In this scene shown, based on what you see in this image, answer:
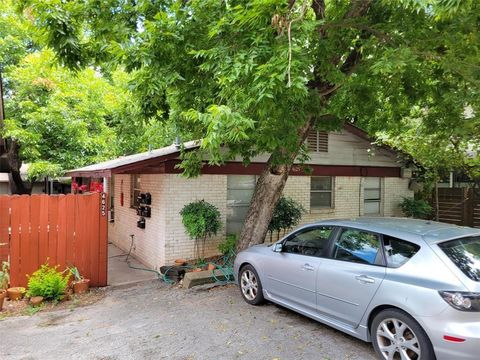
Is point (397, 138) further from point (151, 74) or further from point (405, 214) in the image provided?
point (151, 74)

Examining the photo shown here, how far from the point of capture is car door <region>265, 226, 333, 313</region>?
4898mm

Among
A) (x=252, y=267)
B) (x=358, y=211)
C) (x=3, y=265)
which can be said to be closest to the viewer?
(x=252, y=267)

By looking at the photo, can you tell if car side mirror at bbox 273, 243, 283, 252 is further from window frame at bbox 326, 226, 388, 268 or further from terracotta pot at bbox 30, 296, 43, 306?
terracotta pot at bbox 30, 296, 43, 306

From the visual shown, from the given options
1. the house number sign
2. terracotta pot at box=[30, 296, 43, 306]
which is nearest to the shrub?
the house number sign

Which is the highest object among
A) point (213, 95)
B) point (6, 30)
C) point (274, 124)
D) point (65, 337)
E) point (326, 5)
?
point (6, 30)

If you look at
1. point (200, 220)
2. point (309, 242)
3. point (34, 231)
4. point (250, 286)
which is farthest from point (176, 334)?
point (34, 231)

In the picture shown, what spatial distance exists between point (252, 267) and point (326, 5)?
5092mm

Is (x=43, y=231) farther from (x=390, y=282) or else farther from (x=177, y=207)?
(x=390, y=282)

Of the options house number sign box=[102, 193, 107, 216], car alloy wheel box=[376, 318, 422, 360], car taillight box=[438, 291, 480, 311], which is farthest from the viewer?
house number sign box=[102, 193, 107, 216]

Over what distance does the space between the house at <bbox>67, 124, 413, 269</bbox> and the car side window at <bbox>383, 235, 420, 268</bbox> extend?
5.27m

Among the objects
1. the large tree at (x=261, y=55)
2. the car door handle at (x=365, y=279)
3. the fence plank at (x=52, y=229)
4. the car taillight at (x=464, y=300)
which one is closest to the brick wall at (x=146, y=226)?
the large tree at (x=261, y=55)

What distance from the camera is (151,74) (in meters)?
5.54

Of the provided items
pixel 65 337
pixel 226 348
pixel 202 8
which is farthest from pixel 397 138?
pixel 65 337

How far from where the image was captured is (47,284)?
6309 millimetres
